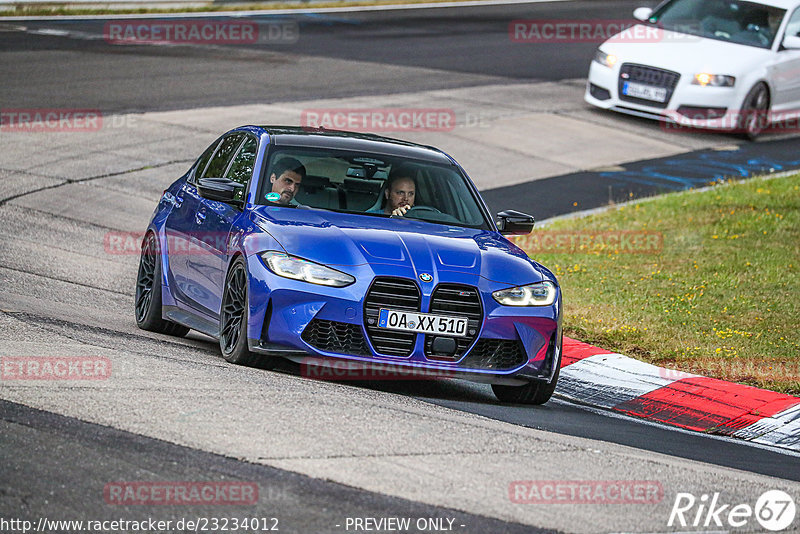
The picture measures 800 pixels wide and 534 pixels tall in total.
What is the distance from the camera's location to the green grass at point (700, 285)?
403 inches

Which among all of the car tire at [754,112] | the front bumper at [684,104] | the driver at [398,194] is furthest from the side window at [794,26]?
Answer: the driver at [398,194]

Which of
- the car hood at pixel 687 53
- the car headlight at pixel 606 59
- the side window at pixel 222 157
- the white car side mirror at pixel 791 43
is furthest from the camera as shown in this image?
the white car side mirror at pixel 791 43

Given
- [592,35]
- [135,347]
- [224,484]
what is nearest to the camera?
[224,484]

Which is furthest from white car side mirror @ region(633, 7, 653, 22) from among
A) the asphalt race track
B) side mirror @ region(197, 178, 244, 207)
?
side mirror @ region(197, 178, 244, 207)

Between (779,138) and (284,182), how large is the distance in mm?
14777

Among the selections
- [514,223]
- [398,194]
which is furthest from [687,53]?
[398,194]

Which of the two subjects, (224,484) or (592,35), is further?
(592,35)

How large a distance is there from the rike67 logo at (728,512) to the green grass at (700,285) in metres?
3.39

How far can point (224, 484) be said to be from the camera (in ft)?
18.3

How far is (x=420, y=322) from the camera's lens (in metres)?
7.82

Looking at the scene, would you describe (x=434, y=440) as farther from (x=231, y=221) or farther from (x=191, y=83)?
(x=191, y=83)

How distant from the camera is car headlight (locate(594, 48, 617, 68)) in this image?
2146 centimetres

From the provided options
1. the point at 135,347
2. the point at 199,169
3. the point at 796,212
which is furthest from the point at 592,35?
the point at 135,347

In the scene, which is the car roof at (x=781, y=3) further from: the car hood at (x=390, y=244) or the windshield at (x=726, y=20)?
the car hood at (x=390, y=244)
